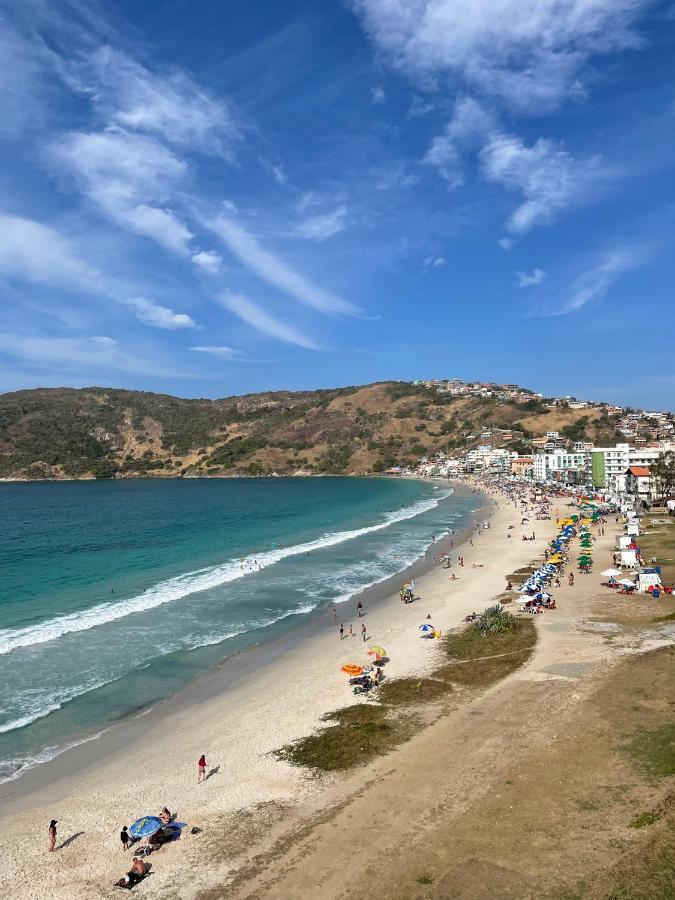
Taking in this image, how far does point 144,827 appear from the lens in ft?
42.9

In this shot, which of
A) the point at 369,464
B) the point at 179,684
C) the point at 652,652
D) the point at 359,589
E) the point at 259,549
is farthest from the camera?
the point at 369,464

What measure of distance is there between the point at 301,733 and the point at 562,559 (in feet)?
99.8

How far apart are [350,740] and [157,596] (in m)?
23.3

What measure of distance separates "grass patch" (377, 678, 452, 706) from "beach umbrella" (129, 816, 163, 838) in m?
9.02

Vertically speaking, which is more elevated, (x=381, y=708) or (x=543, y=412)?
(x=543, y=412)

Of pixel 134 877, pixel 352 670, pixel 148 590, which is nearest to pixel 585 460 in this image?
pixel 148 590

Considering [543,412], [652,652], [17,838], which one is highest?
[543,412]

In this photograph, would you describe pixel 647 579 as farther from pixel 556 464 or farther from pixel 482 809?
pixel 556 464

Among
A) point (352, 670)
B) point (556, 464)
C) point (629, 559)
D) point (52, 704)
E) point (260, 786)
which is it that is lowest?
point (52, 704)

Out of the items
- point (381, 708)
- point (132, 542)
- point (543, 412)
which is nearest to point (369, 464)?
point (543, 412)

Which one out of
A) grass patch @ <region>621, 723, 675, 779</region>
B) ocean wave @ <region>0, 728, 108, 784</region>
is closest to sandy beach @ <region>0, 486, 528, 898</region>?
ocean wave @ <region>0, 728, 108, 784</region>

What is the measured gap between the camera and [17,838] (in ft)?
45.7

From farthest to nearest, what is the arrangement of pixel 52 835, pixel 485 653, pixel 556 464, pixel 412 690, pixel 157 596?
pixel 556 464 < pixel 157 596 < pixel 485 653 < pixel 412 690 < pixel 52 835

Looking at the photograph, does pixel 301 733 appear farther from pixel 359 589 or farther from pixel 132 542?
pixel 132 542
